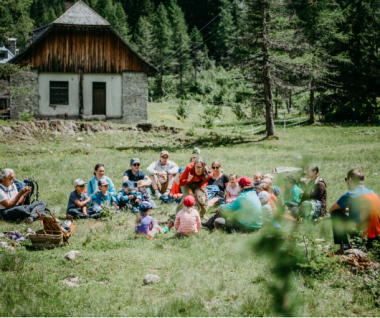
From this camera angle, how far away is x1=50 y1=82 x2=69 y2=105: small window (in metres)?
27.2

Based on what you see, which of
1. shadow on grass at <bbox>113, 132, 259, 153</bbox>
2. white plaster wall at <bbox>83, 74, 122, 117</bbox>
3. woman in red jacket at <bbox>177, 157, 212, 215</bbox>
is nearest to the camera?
woman in red jacket at <bbox>177, 157, 212, 215</bbox>

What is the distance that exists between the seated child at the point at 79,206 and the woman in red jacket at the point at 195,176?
2254mm

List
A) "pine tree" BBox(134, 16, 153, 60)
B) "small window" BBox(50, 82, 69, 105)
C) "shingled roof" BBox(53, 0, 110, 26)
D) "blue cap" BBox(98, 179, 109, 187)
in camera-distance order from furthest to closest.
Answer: "pine tree" BBox(134, 16, 153, 60) < "small window" BBox(50, 82, 69, 105) < "shingled roof" BBox(53, 0, 110, 26) < "blue cap" BBox(98, 179, 109, 187)

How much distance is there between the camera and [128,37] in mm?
70500

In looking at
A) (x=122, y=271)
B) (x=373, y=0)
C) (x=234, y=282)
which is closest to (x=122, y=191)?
(x=122, y=271)

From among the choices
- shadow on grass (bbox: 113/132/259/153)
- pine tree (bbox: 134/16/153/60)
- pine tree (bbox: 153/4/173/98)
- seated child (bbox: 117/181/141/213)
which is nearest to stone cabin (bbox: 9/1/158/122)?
shadow on grass (bbox: 113/132/259/153)

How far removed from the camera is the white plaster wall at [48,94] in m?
26.9

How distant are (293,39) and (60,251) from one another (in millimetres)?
22875

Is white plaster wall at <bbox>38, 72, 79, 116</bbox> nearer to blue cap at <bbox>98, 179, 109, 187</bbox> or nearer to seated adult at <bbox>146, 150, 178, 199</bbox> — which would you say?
seated adult at <bbox>146, 150, 178, 199</bbox>

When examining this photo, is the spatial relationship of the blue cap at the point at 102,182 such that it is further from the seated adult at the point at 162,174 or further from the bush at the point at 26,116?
the bush at the point at 26,116

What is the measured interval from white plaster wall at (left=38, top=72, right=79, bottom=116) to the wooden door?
4.15 ft

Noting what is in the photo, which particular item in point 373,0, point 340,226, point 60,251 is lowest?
point 60,251

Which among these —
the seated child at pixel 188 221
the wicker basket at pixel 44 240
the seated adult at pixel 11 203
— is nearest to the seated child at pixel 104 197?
the seated adult at pixel 11 203

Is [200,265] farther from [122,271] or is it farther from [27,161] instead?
[27,161]
